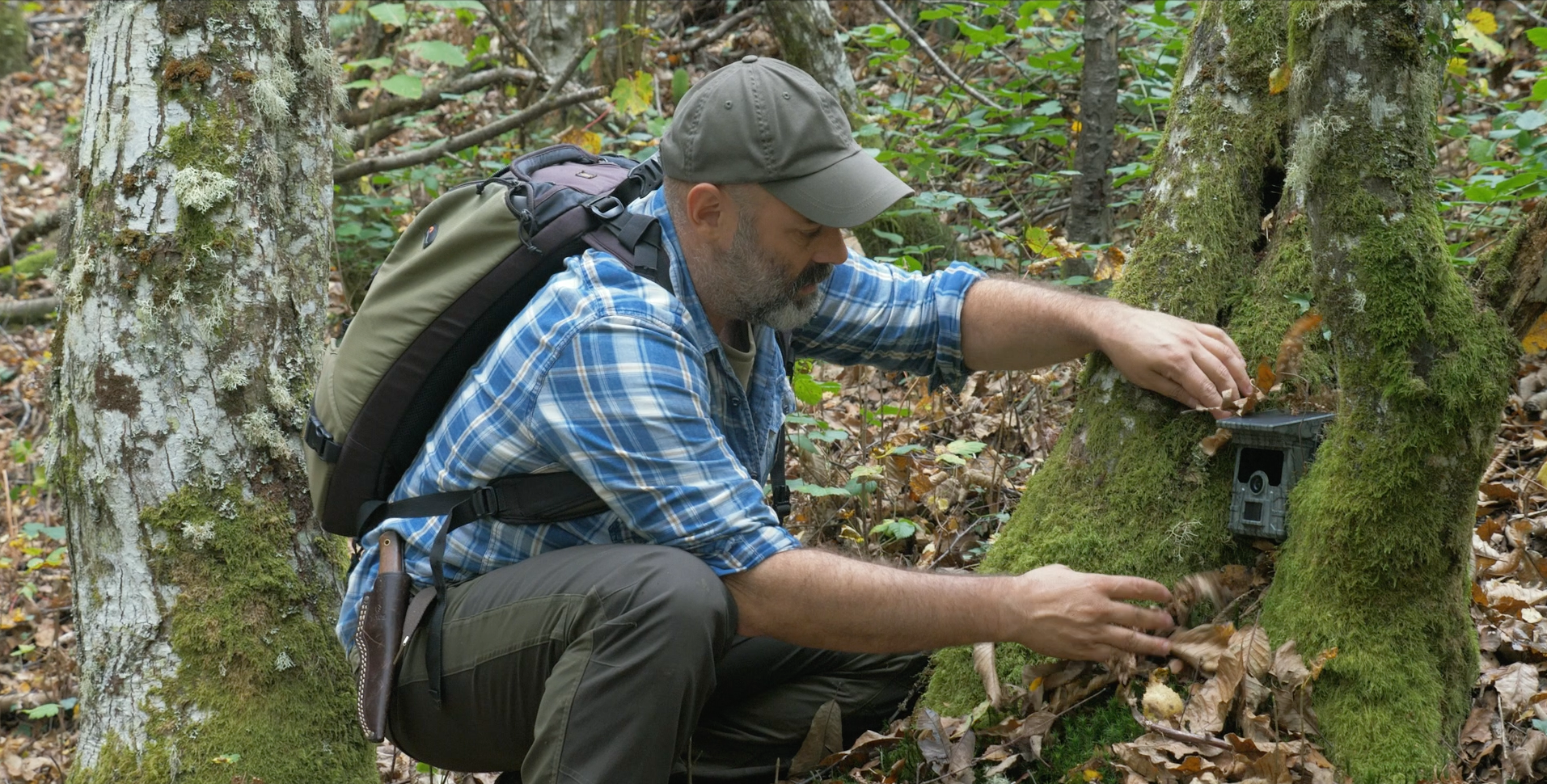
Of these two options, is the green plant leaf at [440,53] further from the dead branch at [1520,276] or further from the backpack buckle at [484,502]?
the dead branch at [1520,276]

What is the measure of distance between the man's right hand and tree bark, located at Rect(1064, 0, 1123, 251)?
3214 millimetres

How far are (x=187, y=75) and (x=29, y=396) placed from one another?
518 cm

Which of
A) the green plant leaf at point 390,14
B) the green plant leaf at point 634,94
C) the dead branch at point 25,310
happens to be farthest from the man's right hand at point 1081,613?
the dead branch at point 25,310

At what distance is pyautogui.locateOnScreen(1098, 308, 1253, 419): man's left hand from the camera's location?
113 inches

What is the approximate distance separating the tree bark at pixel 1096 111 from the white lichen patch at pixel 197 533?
3947 mm

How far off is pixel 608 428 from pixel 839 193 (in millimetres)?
778

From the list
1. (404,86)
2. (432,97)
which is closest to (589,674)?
(404,86)

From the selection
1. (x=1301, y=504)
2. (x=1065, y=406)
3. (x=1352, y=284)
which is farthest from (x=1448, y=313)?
(x=1065, y=406)

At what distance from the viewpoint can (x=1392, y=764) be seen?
8.12 feet

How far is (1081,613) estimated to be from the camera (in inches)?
103

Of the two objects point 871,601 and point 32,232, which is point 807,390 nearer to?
point 871,601

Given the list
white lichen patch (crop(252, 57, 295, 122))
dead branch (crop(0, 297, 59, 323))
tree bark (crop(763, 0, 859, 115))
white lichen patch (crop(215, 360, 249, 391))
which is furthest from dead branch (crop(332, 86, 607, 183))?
dead branch (crop(0, 297, 59, 323))

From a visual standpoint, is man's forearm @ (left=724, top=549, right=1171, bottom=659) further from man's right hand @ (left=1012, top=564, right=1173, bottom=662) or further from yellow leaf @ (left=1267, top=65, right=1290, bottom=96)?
yellow leaf @ (left=1267, top=65, right=1290, bottom=96)

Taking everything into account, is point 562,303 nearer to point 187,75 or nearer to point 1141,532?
point 1141,532
